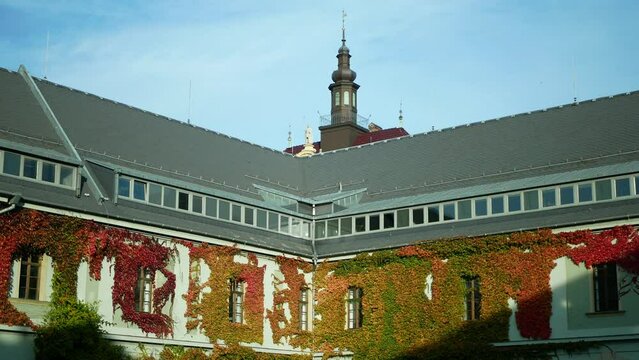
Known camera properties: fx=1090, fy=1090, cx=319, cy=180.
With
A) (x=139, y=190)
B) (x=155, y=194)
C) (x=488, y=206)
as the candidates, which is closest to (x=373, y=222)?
(x=488, y=206)

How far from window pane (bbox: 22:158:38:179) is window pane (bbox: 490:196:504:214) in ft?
62.7

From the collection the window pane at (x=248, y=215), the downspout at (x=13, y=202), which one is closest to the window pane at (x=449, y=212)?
the window pane at (x=248, y=215)

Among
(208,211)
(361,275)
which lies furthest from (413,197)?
(208,211)

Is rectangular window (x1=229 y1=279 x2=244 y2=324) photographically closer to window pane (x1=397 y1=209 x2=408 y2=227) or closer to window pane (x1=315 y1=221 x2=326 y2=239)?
window pane (x1=315 y1=221 x2=326 y2=239)

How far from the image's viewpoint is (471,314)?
46656mm

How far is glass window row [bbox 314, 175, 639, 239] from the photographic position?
4381 cm

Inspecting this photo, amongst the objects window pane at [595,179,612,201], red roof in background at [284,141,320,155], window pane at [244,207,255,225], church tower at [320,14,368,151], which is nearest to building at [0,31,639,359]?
window pane at [595,179,612,201]

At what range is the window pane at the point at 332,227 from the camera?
52.4 m

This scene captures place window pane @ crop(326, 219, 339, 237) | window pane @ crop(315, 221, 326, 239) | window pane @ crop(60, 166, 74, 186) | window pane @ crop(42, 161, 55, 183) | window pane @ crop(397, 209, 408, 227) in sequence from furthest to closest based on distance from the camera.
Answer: window pane @ crop(315, 221, 326, 239), window pane @ crop(326, 219, 339, 237), window pane @ crop(397, 209, 408, 227), window pane @ crop(60, 166, 74, 186), window pane @ crop(42, 161, 55, 183)

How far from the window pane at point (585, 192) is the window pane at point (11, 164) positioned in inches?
877

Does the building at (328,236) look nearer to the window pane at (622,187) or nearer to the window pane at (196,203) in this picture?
the window pane at (622,187)

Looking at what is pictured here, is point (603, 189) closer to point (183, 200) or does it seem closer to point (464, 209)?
point (464, 209)

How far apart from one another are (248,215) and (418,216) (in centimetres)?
777

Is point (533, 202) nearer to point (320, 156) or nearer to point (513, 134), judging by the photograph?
point (513, 134)
